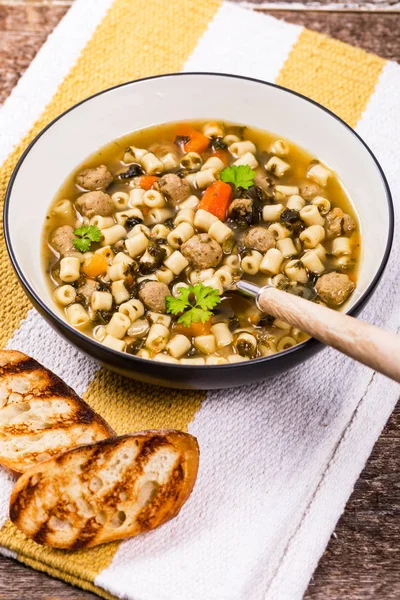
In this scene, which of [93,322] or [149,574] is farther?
[93,322]

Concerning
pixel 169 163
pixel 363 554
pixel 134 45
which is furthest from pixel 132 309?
pixel 134 45

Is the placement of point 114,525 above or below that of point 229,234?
below

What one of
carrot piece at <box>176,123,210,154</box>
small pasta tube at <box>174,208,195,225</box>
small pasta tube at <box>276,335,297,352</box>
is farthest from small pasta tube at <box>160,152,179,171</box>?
small pasta tube at <box>276,335,297,352</box>

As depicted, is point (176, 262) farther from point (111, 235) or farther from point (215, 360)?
point (215, 360)

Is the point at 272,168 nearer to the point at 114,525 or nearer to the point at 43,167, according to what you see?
the point at 43,167

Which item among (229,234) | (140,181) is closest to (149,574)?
(229,234)

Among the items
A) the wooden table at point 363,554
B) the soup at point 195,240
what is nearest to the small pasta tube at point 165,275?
the soup at point 195,240
